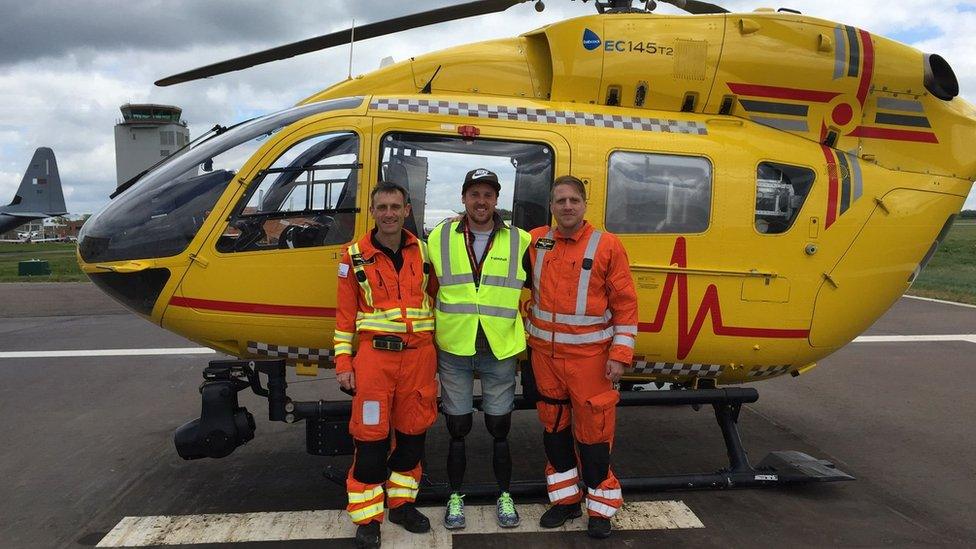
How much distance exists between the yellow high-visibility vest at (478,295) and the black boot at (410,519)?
102 cm

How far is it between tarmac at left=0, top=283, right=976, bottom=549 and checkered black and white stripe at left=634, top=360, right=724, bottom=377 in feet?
2.70

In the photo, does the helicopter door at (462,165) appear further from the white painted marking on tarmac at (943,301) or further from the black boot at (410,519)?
the white painted marking on tarmac at (943,301)

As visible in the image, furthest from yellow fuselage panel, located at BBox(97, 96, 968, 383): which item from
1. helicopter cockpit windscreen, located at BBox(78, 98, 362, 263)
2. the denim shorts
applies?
the denim shorts

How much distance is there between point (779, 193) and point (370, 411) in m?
3.01

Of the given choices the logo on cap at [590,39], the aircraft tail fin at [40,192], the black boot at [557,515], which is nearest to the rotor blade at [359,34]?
the logo on cap at [590,39]

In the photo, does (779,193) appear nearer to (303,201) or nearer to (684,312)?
(684,312)

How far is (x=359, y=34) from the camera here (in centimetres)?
462

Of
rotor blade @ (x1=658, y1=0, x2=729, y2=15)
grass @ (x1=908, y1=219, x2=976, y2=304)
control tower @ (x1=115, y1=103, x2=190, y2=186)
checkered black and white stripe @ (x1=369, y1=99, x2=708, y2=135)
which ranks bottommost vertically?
grass @ (x1=908, y1=219, x2=976, y2=304)

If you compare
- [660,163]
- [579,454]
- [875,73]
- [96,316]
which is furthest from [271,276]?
[96,316]

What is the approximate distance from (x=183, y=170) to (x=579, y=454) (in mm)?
3085

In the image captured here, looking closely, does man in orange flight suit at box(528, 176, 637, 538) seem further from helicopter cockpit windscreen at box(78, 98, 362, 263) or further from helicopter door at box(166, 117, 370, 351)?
helicopter cockpit windscreen at box(78, 98, 362, 263)

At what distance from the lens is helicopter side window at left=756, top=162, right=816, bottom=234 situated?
4023 millimetres

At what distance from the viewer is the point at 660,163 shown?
398 cm

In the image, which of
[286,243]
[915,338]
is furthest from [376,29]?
[915,338]
